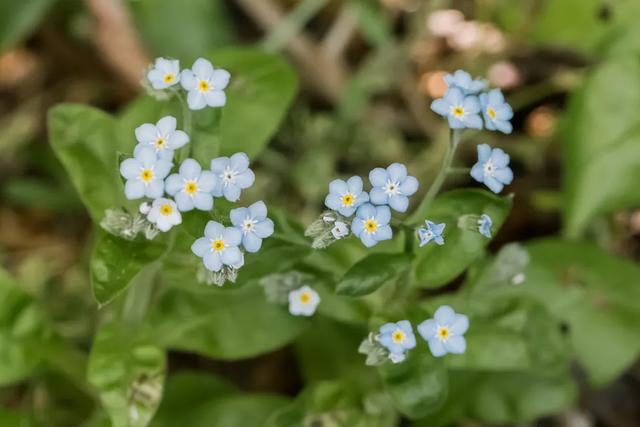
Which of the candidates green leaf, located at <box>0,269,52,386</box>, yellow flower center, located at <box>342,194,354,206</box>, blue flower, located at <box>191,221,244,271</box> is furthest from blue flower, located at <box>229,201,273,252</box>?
green leaf, located at <box>0,269,52,386</box>

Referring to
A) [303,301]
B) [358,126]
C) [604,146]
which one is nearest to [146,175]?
[303,301]

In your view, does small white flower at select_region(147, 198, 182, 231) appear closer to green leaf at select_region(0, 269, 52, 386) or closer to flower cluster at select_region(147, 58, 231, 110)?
flower cluster at select_region(147, 58, 231, 110)

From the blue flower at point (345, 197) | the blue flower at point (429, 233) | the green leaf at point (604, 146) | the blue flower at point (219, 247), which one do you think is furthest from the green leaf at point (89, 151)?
the green leaf at point (604, 146)

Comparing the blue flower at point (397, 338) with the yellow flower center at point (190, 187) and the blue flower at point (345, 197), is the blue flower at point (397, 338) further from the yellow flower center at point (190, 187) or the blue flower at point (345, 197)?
the yellow flower center at point (190, 187)

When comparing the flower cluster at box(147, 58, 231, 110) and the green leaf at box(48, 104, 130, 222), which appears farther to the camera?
the green leaf at box(48, 104, 130, 222)

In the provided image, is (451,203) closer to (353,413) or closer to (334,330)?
(353,413)
